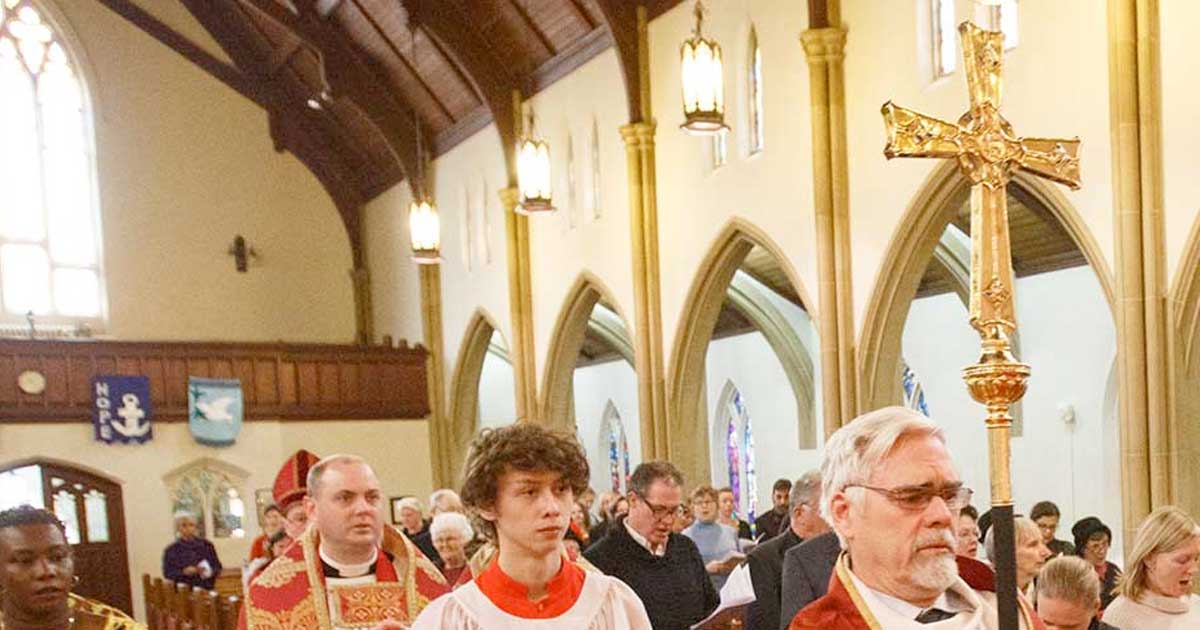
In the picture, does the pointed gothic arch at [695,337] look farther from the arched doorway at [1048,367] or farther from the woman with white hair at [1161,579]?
the woman with white hair at [1161,579]

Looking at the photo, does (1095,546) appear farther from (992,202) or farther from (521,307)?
(521,307)

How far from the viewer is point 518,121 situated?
15.9 metres

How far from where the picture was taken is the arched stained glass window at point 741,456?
20734 millimetres

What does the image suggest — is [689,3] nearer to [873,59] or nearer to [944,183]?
[873,59]

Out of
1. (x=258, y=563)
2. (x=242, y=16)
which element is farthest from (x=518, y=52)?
(x=258, y=563)

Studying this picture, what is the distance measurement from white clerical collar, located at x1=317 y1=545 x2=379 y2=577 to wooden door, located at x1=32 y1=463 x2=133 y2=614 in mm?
12729

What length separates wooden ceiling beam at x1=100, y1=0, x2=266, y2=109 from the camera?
18.4 meters

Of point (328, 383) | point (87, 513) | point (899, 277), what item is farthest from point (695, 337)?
point (87, 513)

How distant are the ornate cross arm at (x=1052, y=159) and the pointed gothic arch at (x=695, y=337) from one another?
9.34 meters

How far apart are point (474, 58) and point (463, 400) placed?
552 centimetres

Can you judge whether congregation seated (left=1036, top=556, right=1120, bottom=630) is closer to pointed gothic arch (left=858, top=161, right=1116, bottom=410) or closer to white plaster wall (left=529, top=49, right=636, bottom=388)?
pointed gothic arch (left=858, top=161, right=1116, bottom=410)

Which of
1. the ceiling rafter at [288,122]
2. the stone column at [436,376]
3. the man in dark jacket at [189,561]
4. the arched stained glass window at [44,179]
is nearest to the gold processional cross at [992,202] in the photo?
the man in dark jacket at [189,561]

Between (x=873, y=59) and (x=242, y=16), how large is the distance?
12.0 metres

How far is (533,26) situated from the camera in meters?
14.8
